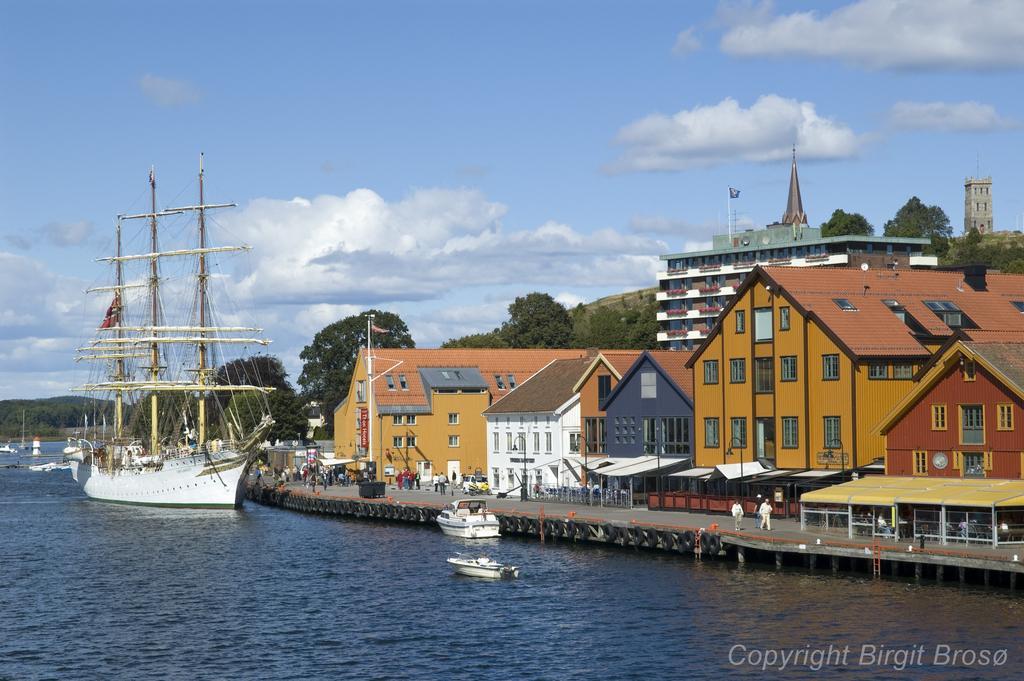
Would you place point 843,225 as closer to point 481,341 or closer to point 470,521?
point 481,341

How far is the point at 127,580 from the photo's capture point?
7000 cm

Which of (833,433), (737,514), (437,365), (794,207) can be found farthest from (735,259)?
(737,514)

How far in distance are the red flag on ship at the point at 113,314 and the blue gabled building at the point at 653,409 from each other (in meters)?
74.8

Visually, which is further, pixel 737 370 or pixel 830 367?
pixel 737 370

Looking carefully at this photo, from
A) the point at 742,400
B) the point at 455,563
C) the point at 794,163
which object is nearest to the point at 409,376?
the point at 742,400

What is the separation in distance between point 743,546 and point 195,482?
214ft

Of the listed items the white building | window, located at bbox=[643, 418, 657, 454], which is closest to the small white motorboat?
window, located at bbox=[643, 418, 657, 454]

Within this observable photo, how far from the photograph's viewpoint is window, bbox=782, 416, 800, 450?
2980 inches

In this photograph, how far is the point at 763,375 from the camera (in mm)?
78688

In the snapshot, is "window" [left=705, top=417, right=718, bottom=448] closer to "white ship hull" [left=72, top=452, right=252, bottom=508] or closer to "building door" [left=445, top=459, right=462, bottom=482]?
"building door" [left=445, top=459, right=462, bottom=482]

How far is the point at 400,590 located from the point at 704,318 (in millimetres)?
111480

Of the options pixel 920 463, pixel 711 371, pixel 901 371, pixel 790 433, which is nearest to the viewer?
pixel 920 463

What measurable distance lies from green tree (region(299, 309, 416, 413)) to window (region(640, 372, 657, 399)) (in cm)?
9091

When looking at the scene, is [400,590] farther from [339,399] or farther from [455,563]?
[339,399]
